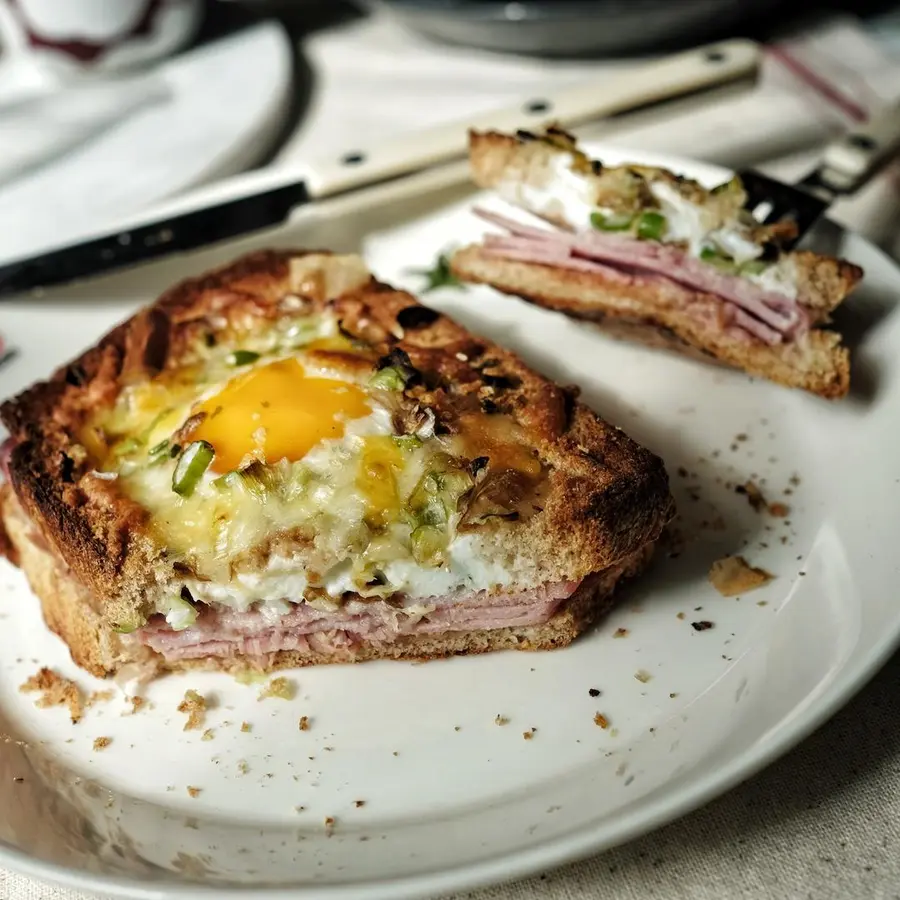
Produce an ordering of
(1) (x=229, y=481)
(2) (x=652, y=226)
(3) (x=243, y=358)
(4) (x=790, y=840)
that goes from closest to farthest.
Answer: (4) (x=790, y=840) → (1) (x=229, y=481) → (3) (x=243, y=358) → (2) (x=652, y=226)

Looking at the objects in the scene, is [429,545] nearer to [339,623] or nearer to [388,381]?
[339,623]

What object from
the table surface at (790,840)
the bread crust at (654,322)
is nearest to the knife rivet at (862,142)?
the bread crust at (654,322)

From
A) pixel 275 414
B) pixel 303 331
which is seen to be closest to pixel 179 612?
pixel 275 414

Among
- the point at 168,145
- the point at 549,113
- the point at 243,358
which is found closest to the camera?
the point at 243,358

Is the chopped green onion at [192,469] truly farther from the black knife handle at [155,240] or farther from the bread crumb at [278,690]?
the black knife handle at [155,240]

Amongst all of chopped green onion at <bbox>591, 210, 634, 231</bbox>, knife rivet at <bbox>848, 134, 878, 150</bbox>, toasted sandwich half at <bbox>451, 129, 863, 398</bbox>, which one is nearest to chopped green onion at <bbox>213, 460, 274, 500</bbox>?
toasted sandwich half at <bbox>451, 129, 863, 398</bbox>

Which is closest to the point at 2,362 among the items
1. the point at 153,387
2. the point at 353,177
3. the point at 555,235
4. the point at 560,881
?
the point at 153,387

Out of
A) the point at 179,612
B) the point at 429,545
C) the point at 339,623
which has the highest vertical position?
the point at 429,545

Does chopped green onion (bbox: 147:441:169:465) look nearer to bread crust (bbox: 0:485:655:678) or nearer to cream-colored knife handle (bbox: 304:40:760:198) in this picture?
bread crust (bbox: 0:485:655:678)
